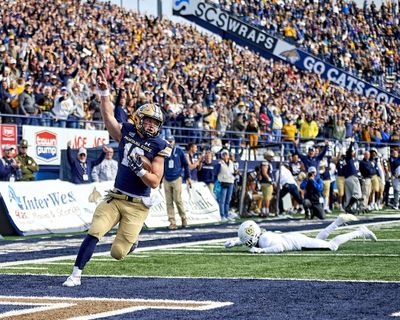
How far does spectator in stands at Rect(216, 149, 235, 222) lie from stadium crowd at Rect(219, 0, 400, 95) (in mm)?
21486

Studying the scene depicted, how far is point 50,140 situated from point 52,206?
2.54 meters

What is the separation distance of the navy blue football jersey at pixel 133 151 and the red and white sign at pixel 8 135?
413 inches

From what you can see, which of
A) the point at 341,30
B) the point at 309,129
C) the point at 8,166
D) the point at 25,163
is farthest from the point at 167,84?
the point at 341,30

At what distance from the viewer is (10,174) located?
18406 millimetres

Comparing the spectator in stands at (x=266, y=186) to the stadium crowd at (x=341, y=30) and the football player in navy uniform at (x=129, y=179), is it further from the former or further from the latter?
the stadium crowd at (x=341, y=30)

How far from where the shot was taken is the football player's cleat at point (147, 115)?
30.4 feet

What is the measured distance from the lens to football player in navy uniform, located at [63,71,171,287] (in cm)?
916

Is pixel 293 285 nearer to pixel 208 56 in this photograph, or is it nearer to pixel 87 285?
pixel 87 285

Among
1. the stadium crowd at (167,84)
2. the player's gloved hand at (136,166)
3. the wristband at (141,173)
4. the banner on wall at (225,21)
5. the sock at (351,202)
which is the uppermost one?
the banner on wall at (225,21)

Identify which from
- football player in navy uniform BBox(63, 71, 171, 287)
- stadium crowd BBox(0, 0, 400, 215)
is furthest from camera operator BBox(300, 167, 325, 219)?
football player in navy uniform BBox(63, 71, 171, 287)

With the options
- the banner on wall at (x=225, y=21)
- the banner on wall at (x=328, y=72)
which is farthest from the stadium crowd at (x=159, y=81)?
the banner on wall at (x=225, y=21)

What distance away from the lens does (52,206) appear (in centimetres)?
1855

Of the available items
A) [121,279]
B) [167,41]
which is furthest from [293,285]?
[167,41]

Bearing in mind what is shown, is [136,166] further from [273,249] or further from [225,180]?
[225,180]
